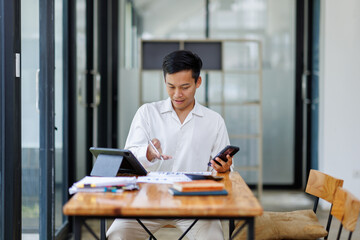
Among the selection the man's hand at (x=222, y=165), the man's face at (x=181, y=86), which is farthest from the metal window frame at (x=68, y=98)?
the man's hand at (x=222, y=165)

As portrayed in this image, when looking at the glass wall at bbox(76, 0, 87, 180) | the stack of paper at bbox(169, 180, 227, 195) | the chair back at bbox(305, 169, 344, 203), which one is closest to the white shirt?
the chair back at bbox(305, 169, 344, 203)

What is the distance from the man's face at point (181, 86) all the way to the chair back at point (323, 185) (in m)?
0.77

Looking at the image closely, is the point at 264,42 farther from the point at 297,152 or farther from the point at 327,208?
the point at 327,208

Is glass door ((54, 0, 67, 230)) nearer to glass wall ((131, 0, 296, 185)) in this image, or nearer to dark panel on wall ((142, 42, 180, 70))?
dark panel on wall ((142, 42, 180, 70))

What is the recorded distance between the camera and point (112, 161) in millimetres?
2158

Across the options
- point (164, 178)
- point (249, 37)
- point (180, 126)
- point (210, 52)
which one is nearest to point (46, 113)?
point (180, 126)

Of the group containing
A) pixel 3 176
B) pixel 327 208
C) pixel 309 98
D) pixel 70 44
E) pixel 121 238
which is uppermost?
pixel 70 44

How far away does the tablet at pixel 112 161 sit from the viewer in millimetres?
2117

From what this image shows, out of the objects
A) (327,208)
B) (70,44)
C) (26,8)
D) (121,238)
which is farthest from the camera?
(327,208)

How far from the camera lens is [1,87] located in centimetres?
255

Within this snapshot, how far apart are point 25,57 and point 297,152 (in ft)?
13.2

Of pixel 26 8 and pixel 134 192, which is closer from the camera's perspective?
pixel 134 192

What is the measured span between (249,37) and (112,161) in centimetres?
424

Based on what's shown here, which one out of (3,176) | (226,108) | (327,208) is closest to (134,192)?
(3,176)
